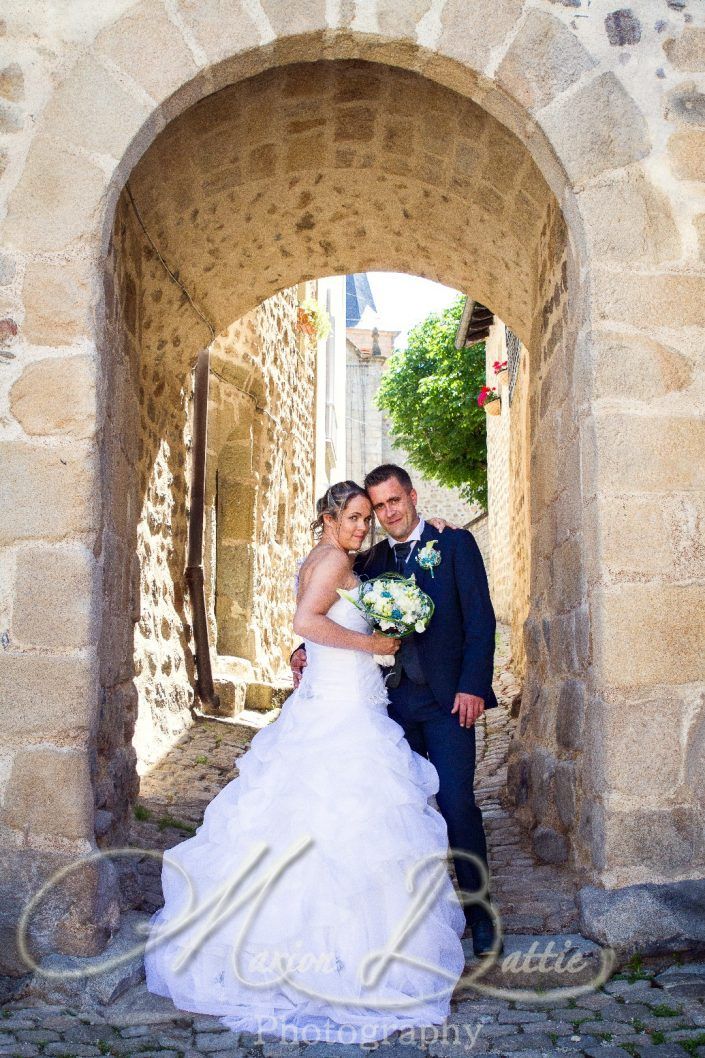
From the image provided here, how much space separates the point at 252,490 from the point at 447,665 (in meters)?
5.24

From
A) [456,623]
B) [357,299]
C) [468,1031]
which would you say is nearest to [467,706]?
[456,623]

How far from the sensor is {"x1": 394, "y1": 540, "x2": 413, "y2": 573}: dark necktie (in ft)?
11.5

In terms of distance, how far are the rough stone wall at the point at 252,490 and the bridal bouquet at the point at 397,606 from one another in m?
4.77

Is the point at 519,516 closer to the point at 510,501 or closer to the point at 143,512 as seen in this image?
the point at 510,501

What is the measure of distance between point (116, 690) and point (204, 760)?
5.71 feet

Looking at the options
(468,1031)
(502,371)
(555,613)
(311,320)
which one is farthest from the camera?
(502,371)

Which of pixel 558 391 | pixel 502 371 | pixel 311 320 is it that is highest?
pixel 311 320

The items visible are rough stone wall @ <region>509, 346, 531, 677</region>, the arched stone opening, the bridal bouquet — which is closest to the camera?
the bridal bouquet

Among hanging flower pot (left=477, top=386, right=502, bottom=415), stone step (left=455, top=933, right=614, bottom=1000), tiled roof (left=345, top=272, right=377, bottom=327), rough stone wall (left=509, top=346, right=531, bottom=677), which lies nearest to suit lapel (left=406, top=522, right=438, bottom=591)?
stone step (left=455, top=933, right=614, bottom=1000)

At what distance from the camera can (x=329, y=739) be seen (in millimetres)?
3178

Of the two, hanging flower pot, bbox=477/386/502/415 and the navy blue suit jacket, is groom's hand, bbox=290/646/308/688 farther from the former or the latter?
hanging flower pot, bbox=477/386/502/415

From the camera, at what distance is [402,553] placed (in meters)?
3.53

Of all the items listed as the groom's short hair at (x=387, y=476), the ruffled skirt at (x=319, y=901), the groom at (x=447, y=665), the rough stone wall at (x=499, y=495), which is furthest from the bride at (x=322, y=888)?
the rough stone wall at (x=499, y=495)

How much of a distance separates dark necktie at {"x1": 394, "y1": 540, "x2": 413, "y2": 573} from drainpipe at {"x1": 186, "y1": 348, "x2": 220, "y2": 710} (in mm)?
3551
